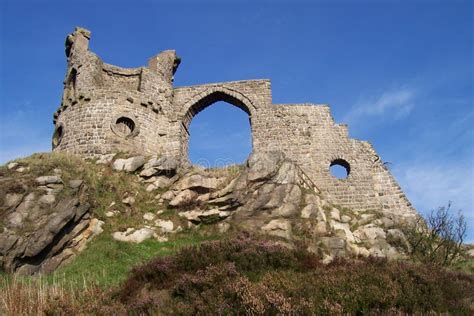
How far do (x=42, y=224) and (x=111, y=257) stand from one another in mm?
2888

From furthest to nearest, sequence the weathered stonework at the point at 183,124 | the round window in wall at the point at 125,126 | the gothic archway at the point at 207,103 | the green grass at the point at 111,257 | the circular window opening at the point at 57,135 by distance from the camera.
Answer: the gothic archway at the point at 207,103
the circular window opening at the point at 57,135
the round window in wall at the point at 125,126
the weathered stonework at the point at 183,124
the green grass at the point at 111,257

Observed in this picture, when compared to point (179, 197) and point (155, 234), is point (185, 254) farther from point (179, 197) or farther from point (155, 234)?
point (179, 197)

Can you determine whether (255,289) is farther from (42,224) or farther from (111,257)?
(42,224)

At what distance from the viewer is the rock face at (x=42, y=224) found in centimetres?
1295

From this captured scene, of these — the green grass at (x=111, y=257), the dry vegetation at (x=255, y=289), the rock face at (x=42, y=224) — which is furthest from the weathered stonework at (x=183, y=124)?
the dry vegetation at (x=255, y=289)

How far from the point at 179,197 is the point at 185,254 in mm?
7113

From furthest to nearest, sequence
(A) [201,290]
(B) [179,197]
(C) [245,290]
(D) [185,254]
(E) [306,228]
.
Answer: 1. (B) [179,197]
2. (E) [306,228]
3. (D) [185,254]
4. (A) [201,290]
5. (C) [245,290]

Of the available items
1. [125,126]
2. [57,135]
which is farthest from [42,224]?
[57,135]

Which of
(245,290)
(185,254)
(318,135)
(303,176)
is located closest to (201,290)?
(245,290)

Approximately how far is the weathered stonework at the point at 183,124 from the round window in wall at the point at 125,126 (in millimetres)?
53

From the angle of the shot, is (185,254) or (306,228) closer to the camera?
(185,254)

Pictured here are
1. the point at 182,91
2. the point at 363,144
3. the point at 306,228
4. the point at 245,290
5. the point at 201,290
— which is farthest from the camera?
the point at 182,91

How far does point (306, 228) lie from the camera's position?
14680 mm

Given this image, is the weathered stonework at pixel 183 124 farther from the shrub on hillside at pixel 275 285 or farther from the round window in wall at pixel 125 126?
the shrub on hillside at pixel 275 285
